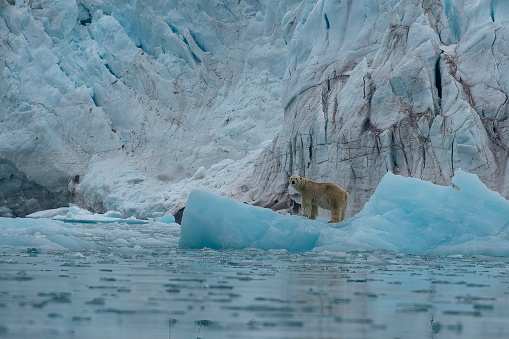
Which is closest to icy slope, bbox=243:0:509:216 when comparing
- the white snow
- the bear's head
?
the white snow

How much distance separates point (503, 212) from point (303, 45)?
42.4 ft

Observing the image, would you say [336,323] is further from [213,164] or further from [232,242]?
[213,164]

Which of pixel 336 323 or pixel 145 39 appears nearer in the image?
pixel 336 323

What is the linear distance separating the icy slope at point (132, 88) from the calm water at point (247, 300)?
19.1 metres

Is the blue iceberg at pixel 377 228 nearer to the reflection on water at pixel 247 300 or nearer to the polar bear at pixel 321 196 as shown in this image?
the polar bear at pixel 321 196

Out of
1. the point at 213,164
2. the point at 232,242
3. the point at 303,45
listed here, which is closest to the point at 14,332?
the point at 232,242

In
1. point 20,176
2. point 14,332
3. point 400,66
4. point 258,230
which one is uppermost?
point 400,66

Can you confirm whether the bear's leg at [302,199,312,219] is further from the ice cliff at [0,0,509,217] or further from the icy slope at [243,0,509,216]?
the ice cliff at [0,0,509,217]

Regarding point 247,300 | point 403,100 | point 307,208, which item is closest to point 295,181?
point 307,208

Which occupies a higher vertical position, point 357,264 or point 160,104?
point 160,104

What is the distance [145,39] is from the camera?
2617cm

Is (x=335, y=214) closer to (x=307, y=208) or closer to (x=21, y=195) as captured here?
(x=307, y=208)

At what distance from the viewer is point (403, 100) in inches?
578

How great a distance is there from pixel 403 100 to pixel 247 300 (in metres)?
12.7
